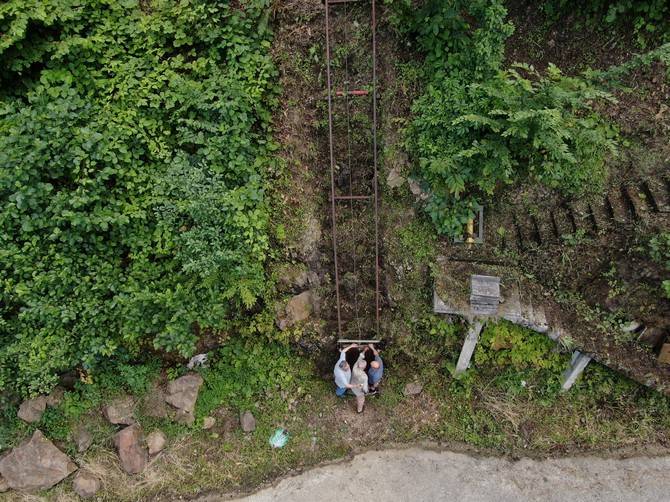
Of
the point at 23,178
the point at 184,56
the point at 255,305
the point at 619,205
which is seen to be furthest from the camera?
the point at 255,305

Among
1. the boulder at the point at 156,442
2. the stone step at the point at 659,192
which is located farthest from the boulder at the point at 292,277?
the stone step at the point at 659,192

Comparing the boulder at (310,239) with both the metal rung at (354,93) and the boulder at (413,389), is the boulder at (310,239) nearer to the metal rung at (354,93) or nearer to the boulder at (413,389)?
the metal rung at (354,93)

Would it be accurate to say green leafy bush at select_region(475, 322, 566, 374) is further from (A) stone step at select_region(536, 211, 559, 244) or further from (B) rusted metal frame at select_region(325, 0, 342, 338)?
(B) rusted metal frame at select_region(325, 0, 342, 338)

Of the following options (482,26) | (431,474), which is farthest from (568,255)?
(431,474)

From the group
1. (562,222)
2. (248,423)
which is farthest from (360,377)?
(562,222)

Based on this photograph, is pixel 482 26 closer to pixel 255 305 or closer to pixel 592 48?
pixel 592 48

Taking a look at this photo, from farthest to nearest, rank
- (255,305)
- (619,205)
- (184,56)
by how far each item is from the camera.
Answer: (255,305)
(184,56)
(619,205)
